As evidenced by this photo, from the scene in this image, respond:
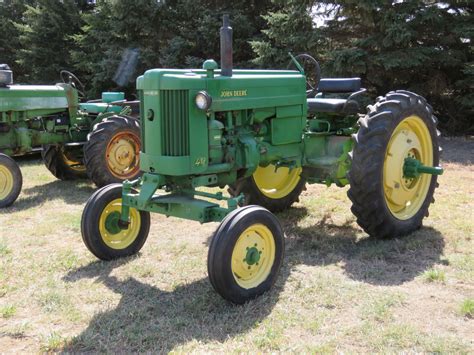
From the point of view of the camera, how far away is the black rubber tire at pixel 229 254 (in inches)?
131

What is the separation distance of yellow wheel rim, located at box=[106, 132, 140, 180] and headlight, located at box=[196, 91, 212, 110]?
11.8ft

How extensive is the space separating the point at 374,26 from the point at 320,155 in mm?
6566

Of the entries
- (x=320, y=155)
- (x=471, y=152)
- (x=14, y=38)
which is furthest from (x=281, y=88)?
(x=14, y=38)

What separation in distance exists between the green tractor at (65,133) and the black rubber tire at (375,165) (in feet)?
12.4

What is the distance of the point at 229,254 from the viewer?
3.34 meters

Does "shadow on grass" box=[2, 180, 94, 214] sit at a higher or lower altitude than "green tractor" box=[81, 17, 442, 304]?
lower

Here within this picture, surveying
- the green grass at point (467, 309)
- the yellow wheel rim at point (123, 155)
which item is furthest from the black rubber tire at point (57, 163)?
the green grass at point (467, 309)

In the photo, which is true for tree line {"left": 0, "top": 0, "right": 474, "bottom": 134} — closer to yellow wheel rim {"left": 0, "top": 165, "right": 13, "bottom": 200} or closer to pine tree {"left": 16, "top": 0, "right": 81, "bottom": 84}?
pine tree {"left": 16, "top": 0, "right": 81, "bottom": 84}

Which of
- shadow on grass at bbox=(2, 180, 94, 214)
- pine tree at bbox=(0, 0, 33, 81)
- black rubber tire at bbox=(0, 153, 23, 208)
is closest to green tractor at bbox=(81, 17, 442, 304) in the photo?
shadow on grass at bbox=(2, 180, 94, 214)

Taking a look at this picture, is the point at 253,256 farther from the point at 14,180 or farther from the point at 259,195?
the point at 14,180

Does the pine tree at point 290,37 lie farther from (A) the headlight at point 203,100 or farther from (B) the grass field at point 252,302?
(A) the headlight at point 203,100

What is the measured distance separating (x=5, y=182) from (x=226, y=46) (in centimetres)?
396

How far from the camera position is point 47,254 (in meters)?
4.65

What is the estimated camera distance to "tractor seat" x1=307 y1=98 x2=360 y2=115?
509cm
